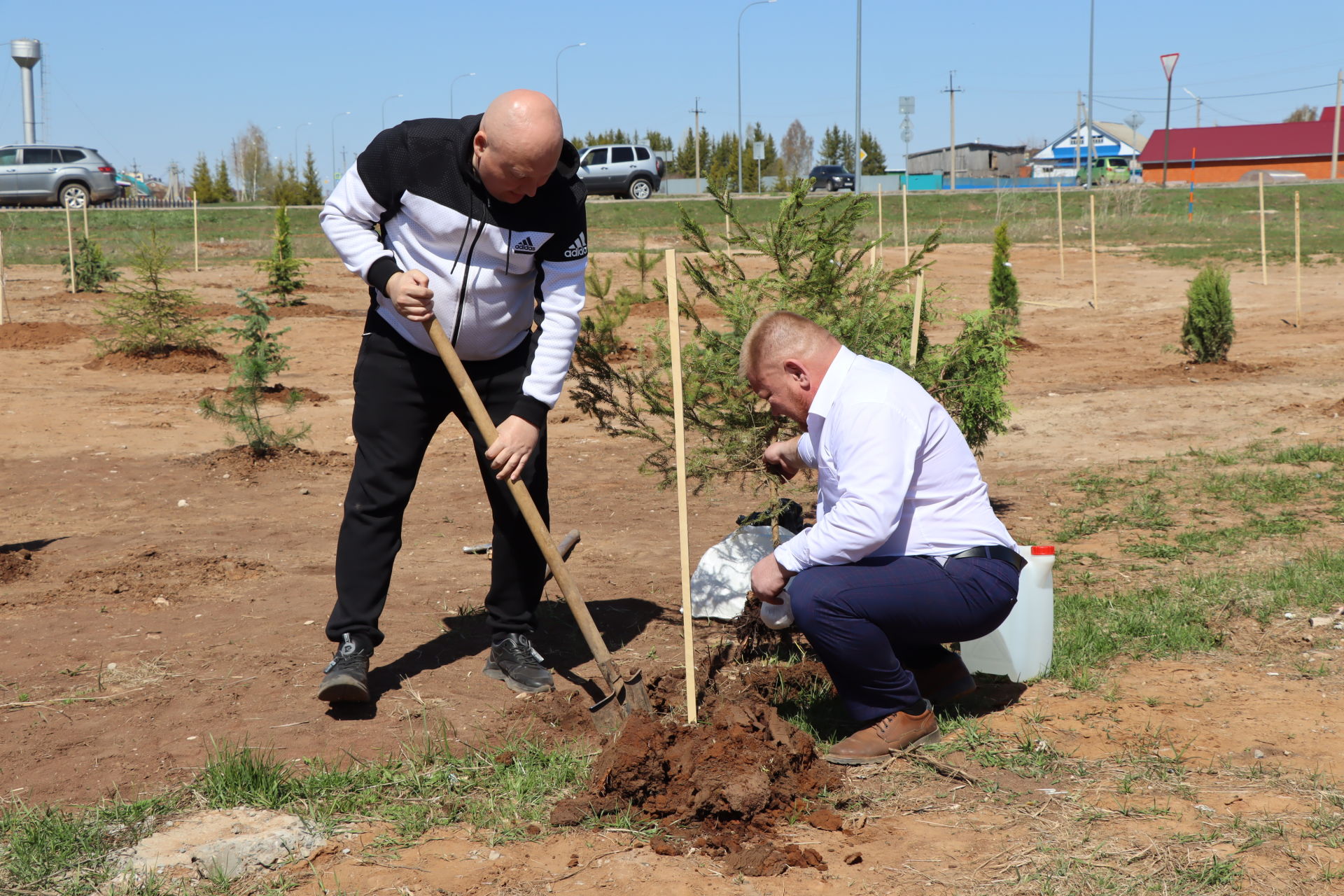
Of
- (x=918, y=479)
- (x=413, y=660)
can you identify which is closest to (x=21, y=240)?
(x=413, y=660)

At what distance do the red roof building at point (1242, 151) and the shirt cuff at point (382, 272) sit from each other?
6606cm

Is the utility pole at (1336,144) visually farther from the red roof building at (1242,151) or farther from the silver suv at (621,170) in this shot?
the silver suv at (621,170)

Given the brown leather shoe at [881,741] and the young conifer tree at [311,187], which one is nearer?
the brown leather shoe at [881,741]

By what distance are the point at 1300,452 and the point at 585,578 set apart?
5128 mm

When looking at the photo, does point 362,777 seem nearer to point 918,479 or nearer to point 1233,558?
point 918,479

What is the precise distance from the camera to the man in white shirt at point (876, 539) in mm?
3107

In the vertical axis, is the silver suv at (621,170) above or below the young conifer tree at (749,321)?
above

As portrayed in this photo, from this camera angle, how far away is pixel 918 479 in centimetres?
328

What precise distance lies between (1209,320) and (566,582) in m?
10.7

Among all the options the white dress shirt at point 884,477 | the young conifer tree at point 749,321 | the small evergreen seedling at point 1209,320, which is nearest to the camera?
the white dress shirt at point 884,477

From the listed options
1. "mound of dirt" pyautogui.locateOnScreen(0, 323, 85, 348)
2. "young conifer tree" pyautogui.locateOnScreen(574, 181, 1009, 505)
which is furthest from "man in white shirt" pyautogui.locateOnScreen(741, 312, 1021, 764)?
"mound of dirt" pyautogui.locateOnScreen(0, 323, 85, 348)

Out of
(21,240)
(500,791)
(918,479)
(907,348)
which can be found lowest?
(500,791)

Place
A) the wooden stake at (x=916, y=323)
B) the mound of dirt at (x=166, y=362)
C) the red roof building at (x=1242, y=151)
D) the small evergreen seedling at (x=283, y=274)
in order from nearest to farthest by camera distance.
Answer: the wooden stake at (x=916, y=323)
the mound of dirt at (x=166, y=362)
the small evergreen seedling at (x=283, y=274)
the red roof building at (x=1242, y=151)

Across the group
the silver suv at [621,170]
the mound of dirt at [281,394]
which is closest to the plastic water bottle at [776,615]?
the mound of dirt at [281,394]
